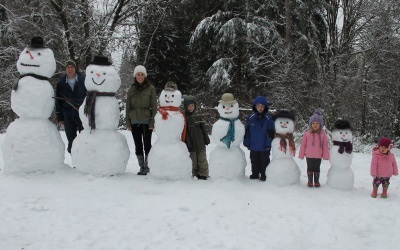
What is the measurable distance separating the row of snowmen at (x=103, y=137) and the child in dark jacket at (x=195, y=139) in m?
0.31

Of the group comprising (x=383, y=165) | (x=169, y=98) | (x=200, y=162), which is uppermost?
(x=169, y=98)

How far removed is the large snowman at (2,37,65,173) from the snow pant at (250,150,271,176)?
10.2ft

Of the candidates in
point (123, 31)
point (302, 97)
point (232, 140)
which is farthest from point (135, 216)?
point (123, 31)

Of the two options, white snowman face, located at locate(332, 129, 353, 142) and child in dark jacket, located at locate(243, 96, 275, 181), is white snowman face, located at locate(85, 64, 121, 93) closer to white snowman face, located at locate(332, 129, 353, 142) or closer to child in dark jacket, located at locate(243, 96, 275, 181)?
child in dark jacket, located at locate(243, 96, 275, 181)

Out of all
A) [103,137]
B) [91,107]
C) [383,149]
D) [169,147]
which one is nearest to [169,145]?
[169,147]

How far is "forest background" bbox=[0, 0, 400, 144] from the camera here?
1335cm

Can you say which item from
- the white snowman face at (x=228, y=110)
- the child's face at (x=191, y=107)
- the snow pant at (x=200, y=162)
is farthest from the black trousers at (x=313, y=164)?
the child's face at (x=191, y=107)

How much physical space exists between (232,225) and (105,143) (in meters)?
2.40

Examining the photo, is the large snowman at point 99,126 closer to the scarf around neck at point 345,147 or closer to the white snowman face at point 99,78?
the white snowman face at point 99,78

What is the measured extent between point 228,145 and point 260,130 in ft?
1.85

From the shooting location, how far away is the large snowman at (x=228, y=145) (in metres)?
5.56

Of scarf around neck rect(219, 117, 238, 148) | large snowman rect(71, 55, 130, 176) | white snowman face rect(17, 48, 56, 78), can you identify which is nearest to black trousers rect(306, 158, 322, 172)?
scarf around neck rect(219, 117, 238, 148)

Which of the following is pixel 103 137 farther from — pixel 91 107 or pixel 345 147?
pixel 345 147

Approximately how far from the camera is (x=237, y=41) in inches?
539
